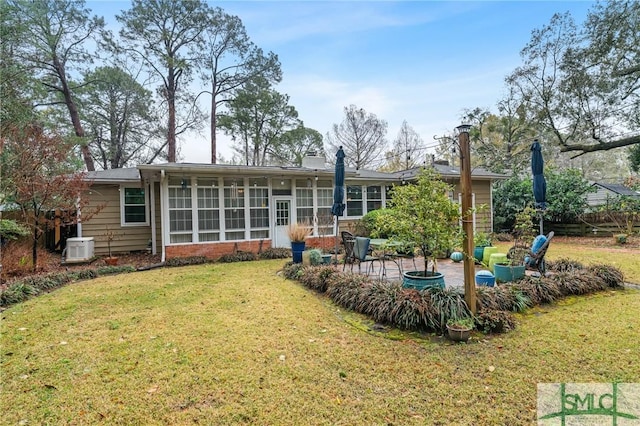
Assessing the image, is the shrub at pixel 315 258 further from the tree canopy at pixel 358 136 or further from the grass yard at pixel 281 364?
the tree canopy at pixel 358 136

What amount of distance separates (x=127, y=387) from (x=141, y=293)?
3787 mm

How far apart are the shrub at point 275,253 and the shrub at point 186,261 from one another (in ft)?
5.68

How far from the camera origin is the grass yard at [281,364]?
2.45m

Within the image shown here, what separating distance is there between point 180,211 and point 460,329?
859cm

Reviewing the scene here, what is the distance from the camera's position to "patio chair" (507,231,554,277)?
6.04 metres

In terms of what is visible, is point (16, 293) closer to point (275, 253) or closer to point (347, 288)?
point (347, 288)

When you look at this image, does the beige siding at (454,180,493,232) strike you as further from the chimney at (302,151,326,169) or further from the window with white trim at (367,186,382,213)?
the chimney at (302,151,326,169)

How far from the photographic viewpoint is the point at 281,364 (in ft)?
10.6

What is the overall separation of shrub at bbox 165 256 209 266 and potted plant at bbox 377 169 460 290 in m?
6.71

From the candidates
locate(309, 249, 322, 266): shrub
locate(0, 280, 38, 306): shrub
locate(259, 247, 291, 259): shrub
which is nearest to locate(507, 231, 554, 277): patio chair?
locate(309, 249, 322, 266): shrub

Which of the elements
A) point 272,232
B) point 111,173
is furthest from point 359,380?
point 111,173

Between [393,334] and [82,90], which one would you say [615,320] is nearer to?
[393,334]

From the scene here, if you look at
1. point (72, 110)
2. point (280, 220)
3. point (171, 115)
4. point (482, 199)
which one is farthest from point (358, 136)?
point (72, 110)

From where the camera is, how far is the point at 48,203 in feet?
27.0
